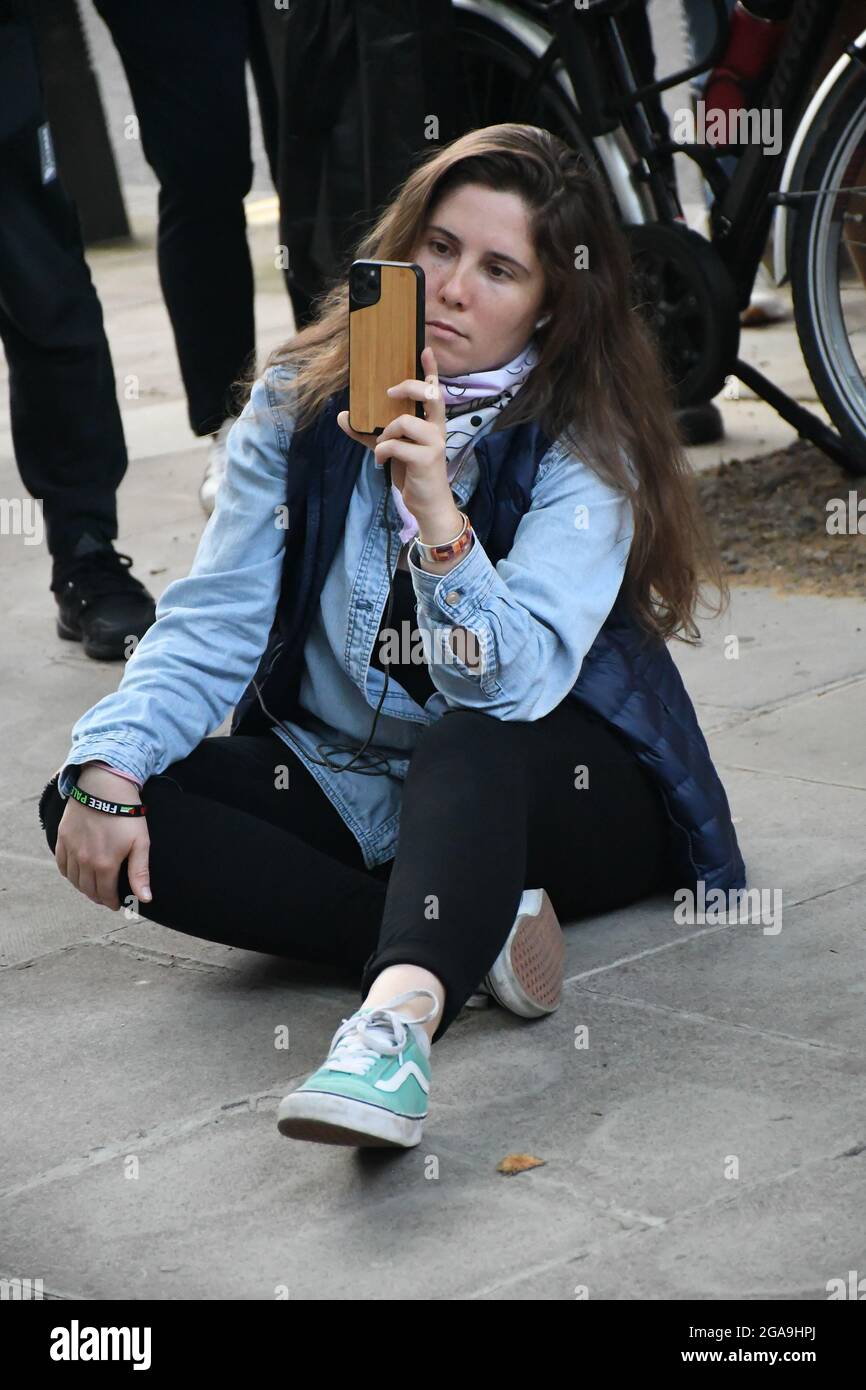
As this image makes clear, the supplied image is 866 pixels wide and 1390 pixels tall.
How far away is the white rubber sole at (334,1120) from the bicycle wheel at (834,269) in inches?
108

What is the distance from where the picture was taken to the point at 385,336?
2.47 meters

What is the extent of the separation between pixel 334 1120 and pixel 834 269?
113 inches

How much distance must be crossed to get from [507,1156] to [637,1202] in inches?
7.1

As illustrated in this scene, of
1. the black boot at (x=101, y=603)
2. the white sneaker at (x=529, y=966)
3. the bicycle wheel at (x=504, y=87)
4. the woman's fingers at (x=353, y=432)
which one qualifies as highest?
the bicycle wheel at (x=504, y=87)

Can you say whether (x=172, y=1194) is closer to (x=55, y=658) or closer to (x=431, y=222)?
(x=431, y=222)

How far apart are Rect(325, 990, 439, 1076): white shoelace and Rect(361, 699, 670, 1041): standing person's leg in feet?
0.12

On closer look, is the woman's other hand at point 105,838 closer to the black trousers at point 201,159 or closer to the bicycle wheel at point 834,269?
the black trousers at point 201,159

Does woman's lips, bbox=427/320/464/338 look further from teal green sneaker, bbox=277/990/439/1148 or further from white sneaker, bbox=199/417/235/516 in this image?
white sneaker, bbox=199/417/235/516

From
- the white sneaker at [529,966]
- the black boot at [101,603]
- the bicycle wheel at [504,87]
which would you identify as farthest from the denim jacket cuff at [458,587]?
the bicycle wheel at [504,87]

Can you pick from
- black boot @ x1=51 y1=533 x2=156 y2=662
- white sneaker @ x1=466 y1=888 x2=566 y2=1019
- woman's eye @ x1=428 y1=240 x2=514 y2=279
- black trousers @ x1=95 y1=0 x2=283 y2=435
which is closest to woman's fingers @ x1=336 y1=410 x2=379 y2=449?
woman's eye @ x1=428 y1=240 x2=514 y2=279

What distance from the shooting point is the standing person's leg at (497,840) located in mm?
2332

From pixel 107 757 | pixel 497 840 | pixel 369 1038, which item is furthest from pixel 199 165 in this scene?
pixel 369 1038

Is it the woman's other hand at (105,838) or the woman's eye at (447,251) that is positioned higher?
the woman's eye at (447,251)

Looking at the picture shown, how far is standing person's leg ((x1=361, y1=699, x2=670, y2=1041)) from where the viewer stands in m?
2.33
